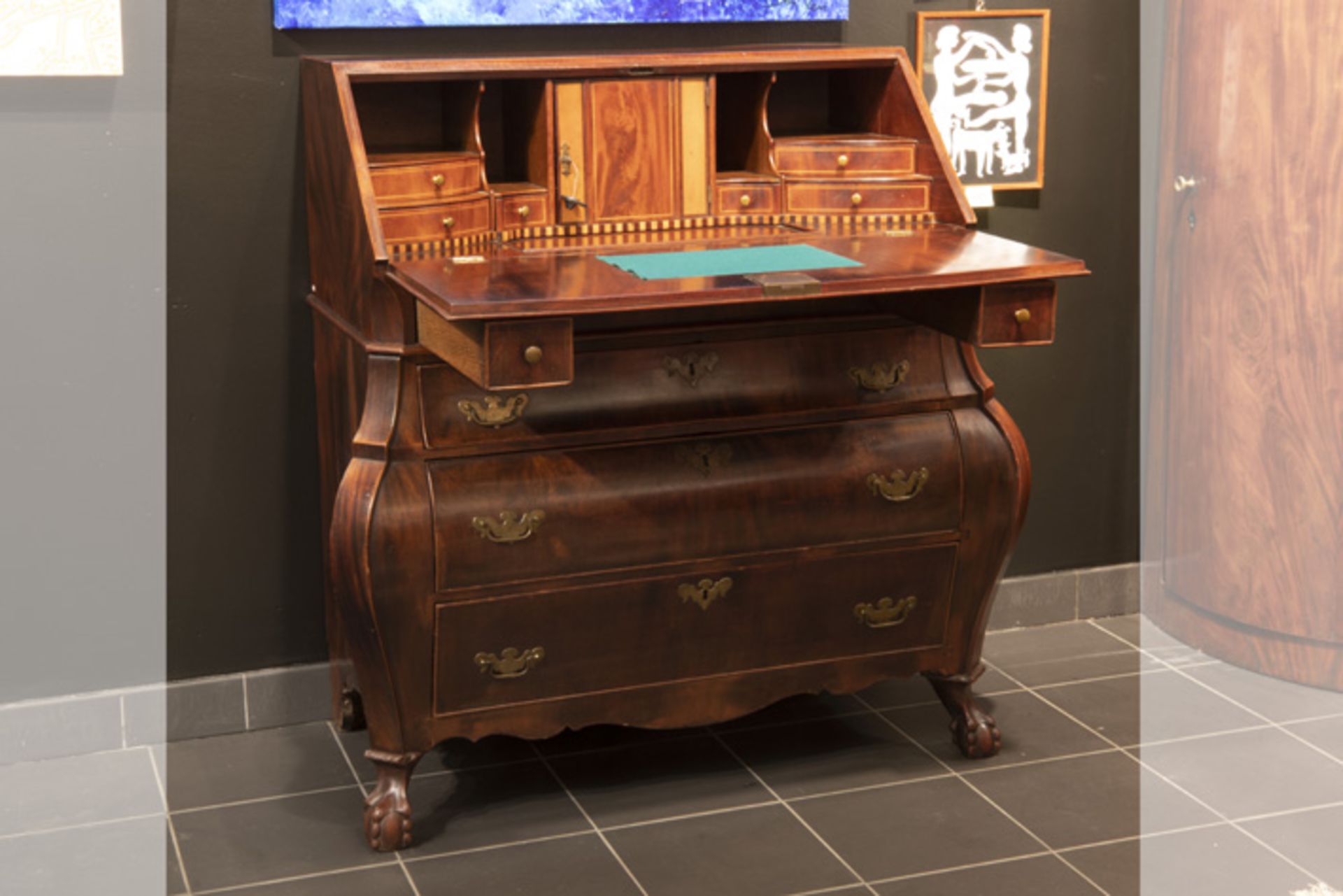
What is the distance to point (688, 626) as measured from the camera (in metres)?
3.32

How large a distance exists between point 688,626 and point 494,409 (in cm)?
56

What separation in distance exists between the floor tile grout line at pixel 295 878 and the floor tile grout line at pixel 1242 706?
1.85 meters

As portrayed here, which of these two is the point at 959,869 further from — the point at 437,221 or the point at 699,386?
the point at 437,221

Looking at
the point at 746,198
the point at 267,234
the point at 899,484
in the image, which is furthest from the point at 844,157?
the point at 267,234

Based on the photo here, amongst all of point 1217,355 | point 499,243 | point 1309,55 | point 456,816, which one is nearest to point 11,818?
point 456,816

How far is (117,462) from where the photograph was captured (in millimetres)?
3508

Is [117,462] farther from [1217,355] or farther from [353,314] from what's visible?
[1217,355]

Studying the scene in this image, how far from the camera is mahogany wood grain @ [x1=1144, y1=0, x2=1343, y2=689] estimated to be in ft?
12.3

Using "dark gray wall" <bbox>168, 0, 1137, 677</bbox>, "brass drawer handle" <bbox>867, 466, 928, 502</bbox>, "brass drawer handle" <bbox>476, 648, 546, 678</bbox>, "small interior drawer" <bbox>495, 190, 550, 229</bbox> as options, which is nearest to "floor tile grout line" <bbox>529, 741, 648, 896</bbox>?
"brass drawer handle" <bbox>476, 648, 546, 678</bbox>

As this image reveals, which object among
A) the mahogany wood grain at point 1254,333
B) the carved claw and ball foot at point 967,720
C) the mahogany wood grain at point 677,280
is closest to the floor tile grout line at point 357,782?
the mahogany wood grain at point 677,280

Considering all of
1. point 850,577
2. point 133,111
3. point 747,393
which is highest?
point 133,111

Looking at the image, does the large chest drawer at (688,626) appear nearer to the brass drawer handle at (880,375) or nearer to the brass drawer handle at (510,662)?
the brass drawer handle at (510,662)

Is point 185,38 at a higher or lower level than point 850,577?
higher

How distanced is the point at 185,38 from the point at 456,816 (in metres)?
1.54
